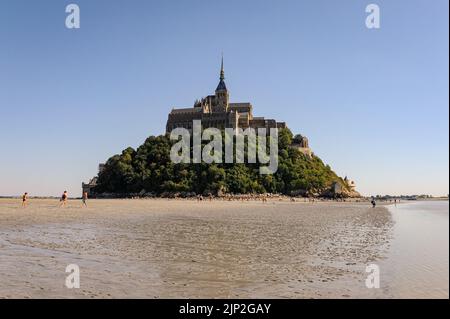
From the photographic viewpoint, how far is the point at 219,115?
125 m

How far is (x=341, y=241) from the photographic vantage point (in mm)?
14672

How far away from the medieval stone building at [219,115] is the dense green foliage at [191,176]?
57.5 feet

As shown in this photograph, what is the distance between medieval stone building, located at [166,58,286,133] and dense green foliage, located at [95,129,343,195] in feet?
57.5

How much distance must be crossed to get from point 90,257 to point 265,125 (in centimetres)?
11573

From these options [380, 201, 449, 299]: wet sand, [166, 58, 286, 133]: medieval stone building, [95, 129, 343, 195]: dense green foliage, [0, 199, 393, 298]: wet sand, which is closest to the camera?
[380, 201, 449, 299]: wet sand

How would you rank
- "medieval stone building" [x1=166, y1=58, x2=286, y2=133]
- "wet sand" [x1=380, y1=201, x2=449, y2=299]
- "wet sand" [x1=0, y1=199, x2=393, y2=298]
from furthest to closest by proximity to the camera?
"medieval stone building" [x1=166, y1=58, x2=286, y2=133], "wet sand" [x1=0, y1=199, x2=393, y2=298], "wet sand" [x1=380, y1=201, x2=449, y2=299]

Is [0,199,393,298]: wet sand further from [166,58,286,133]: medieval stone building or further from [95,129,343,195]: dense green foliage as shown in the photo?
[166,58,286,133]: medieval stone building

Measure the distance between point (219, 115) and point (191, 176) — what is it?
34680 mm

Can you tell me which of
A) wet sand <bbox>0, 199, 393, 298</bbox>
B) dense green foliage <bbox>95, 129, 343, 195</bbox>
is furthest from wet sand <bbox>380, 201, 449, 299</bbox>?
dense green foliage <bbox>95, 129, 343, 195</bbox>

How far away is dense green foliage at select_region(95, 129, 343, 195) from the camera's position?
9575 centimetres
